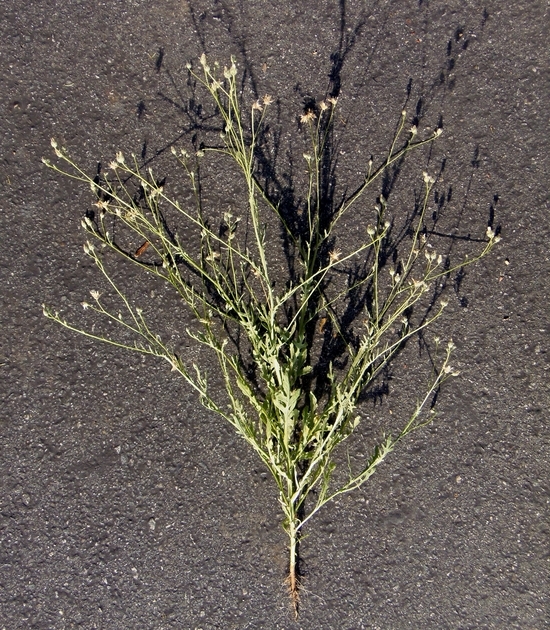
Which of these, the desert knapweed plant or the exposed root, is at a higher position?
the desert knapweed plant

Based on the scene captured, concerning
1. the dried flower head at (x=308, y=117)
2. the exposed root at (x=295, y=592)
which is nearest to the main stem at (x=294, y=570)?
the exposed root at (x=295, y=592)

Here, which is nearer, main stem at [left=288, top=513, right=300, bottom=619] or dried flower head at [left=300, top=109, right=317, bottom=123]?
main stem at [left=288, top=513, right=300, bottom=619]

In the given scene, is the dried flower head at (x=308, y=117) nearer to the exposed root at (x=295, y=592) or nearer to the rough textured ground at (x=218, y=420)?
the rough textured ground at (x=218, y=420)

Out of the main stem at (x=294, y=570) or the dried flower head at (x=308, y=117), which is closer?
the main stem at (x=294, y=570)

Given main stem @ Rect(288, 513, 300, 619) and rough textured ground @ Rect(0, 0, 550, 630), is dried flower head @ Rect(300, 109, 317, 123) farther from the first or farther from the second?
main stem @ Rect(288, 513, 300, 619)

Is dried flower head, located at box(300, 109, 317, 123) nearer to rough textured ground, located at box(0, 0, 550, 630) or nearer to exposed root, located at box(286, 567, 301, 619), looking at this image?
rough textured ground, located at box(0, 0, 550, 630)

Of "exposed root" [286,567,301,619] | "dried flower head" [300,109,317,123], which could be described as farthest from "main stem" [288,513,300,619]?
"dried flower head" [300,109,317,123]

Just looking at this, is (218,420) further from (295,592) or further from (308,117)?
(308,117)

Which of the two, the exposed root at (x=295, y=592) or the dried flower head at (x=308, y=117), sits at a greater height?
the dried flower head at (x=308, y=117)
